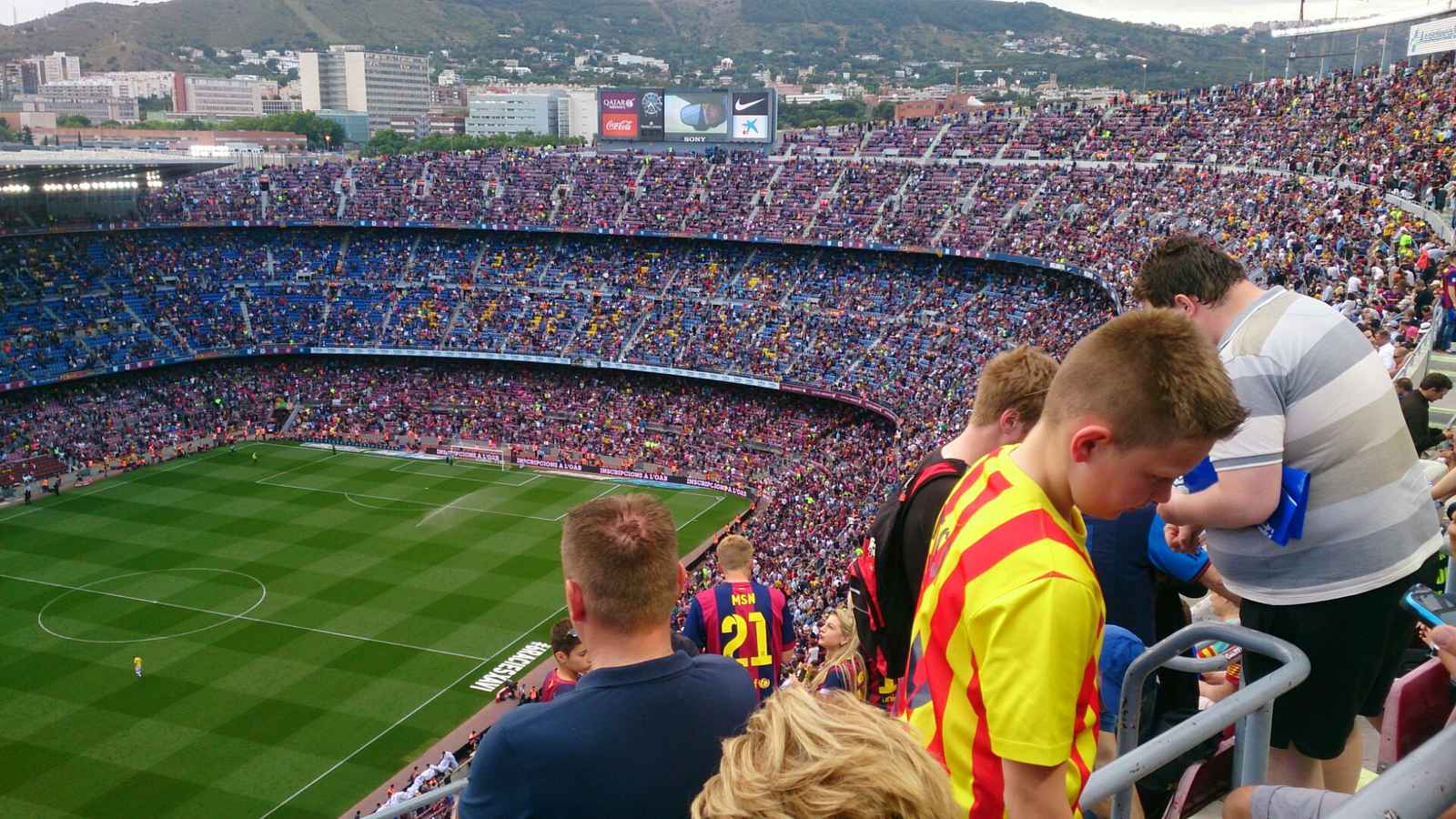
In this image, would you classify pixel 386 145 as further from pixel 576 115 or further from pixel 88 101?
pixel 88 101

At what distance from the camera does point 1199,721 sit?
2.56m

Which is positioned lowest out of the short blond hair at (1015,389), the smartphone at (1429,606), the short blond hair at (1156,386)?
the smartphone at (1429,606)

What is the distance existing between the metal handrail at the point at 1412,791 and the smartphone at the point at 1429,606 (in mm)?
1920

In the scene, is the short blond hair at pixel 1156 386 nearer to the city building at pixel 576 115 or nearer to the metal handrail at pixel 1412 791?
the metal handrail at pixel 1412 791

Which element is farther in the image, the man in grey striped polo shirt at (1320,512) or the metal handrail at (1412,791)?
the man in grey striped polo shirt at (1320,512)

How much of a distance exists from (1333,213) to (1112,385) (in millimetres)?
29609

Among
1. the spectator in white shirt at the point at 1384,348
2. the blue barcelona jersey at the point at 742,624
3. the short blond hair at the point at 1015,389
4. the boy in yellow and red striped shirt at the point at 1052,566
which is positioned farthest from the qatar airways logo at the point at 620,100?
the boy in yellow and red striped shirt at the point at 1052,566

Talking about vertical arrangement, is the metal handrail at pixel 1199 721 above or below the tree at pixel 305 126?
below

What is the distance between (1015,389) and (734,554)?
3.59m

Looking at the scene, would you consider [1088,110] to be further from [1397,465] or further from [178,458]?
[1397,465]

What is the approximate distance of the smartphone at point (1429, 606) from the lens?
349 centimetres

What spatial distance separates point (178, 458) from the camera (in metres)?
45.7

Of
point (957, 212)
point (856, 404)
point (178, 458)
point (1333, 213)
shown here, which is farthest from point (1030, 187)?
point (178, 458)

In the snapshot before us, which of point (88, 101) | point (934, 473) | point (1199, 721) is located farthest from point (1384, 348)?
point (88, 101)
